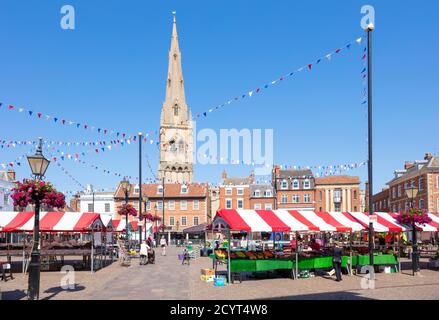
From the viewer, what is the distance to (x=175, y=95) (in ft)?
424

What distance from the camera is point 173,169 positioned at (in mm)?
125500

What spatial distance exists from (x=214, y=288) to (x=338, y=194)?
6276 cm

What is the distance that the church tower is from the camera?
126312 millimetres

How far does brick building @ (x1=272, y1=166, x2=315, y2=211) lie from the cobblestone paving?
5553 centimetres

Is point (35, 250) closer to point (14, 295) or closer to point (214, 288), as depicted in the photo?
point (14, 295)

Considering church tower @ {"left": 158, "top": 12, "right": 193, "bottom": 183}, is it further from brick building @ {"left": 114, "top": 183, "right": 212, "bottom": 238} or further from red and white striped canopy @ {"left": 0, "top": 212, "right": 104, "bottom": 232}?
red and white striped canopy @ {"left": 0, "top": 212, "right": 104, "bottom": 232}

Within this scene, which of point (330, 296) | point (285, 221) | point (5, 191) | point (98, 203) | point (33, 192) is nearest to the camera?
point (330, 296)

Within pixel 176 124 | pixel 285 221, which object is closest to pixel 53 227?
pixel 285 221

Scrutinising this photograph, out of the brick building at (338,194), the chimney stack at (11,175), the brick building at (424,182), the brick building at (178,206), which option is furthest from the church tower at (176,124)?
the brick building at (424,182)

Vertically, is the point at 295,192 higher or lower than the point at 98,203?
higher

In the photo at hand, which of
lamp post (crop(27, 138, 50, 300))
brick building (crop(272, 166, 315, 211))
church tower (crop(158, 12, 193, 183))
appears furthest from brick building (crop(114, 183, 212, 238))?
lamp post (crop(27, 138, 50, 300))

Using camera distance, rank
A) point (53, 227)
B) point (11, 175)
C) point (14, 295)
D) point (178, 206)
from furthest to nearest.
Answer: point (178, 206) → point (11, 175) → point (53, 227) → point (14, 295)
